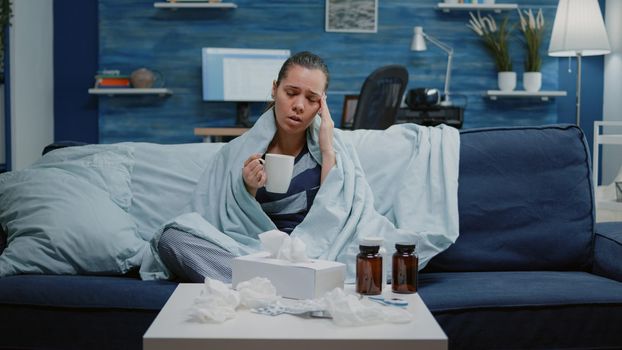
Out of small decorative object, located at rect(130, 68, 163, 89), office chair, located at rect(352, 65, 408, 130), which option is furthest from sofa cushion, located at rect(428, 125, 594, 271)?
small decorative object, located at rect(130, 68, 163, 89)

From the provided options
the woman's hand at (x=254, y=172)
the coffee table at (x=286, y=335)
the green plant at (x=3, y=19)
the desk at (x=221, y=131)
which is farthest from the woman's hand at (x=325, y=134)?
the green plant at (x=3, y=19)

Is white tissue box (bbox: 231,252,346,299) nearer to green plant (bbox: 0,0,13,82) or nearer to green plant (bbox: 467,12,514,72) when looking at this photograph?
green plant (bbox: 0,0,13,82)

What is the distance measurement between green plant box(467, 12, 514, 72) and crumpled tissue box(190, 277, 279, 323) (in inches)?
170

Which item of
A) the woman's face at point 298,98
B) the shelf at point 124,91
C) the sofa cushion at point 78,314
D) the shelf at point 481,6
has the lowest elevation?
the sofa cushion at point 78,314

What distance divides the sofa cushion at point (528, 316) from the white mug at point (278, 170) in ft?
1.41

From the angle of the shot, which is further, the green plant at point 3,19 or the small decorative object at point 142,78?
the small decorative object at point 142,78

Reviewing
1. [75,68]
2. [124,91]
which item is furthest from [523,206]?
[75,68]

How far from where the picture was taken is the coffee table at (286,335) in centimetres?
109

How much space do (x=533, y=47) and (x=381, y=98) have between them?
161 cm

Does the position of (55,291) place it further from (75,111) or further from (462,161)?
(75,111)

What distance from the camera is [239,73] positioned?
5.24 meters

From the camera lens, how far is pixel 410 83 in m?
5.39

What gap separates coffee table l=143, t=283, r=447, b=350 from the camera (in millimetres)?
1090

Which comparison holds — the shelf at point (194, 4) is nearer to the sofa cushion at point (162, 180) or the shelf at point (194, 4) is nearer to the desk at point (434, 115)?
the desk at point (434, 115)
